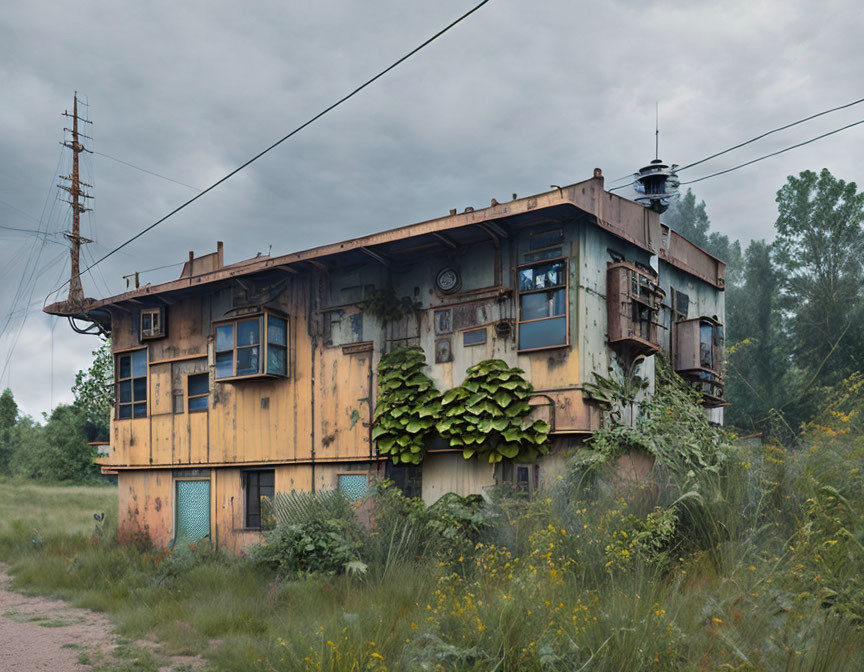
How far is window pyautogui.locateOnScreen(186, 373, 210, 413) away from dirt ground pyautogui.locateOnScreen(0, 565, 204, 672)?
5452mm

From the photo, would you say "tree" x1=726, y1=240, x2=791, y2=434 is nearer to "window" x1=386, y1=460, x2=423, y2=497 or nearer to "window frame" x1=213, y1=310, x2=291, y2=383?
"window" x1=386, y1=460, x2=423, y2=497

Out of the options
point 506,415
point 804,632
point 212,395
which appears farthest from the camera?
point 212,395

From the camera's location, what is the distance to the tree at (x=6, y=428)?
58.9 meters

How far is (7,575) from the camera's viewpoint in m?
15.6

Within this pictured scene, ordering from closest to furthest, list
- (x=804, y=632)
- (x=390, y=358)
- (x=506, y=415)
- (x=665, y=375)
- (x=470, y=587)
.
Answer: (x=804, y=632)
(x=470, y=587)
(x=506, y=415)
(x=390, y=358)
(x=665, y=375)

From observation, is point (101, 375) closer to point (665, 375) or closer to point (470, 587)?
point (665, 375)

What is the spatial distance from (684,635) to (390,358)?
8672 mm

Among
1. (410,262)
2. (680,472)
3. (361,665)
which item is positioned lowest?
(361,665)

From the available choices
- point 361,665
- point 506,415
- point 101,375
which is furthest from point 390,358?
point 101,375

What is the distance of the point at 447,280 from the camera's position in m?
13.8

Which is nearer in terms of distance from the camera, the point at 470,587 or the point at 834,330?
the point at 470,587

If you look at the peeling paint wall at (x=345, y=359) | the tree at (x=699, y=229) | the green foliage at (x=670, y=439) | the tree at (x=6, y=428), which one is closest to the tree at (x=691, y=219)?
the tree at (x=699, y=229)

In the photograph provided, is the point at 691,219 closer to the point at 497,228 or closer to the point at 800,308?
the point at 800,308

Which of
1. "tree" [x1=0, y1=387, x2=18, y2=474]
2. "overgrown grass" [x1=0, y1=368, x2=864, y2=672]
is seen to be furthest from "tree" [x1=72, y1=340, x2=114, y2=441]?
"overgrown grass" [x1=0, y1=368, x2=864, y2=672]
